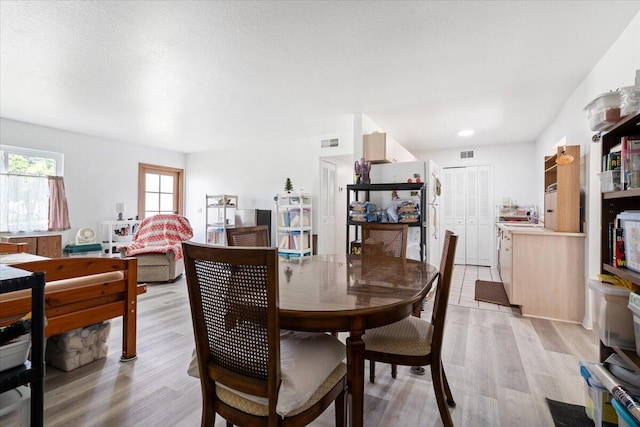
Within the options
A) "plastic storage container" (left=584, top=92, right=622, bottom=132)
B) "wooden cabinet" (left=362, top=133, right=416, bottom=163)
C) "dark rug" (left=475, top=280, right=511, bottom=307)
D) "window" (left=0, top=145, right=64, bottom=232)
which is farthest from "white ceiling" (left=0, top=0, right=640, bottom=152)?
"dark rug" (left=475, top=280, right=511, bottom=307)

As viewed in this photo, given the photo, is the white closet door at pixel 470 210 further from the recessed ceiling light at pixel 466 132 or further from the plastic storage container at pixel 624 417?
the plastic storage container at pixel 624 417

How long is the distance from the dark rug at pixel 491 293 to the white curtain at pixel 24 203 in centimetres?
Result: 674

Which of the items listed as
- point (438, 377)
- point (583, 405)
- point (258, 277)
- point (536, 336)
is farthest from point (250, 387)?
point (536, 336)

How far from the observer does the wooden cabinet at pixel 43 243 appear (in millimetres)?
4535

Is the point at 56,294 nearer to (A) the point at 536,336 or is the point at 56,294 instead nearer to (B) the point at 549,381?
(B) the point at 549,381

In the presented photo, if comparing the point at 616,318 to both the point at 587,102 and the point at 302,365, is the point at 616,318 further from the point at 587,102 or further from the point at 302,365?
the point at 587,102

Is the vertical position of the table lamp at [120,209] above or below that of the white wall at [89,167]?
below

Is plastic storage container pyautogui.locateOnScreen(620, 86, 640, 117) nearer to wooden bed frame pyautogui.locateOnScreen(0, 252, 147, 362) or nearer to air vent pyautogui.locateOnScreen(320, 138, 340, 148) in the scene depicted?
wooden bed frame pyautogui.locateOnScreen(0, 252, 147, 362)

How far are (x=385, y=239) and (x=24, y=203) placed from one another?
18.6 ft

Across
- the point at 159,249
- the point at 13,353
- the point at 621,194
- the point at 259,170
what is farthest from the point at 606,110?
the point at 259,170

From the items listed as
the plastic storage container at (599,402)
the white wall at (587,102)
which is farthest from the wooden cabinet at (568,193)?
the plastic storage container at (599,402)

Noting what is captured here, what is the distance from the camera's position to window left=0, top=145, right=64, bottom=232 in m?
4.55

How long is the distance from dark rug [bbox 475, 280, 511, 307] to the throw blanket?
14.3 feet

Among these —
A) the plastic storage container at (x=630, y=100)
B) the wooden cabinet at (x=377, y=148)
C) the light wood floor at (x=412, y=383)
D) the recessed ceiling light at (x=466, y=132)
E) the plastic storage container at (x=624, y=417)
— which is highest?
the recessed ceiling light at (x=466, y=132)
